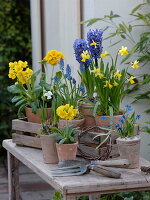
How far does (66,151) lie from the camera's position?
2.45 m

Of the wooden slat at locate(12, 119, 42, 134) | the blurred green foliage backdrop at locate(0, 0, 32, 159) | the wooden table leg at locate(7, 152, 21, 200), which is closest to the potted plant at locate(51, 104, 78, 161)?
the wooden slat at locate(12, 119, 42, 134)

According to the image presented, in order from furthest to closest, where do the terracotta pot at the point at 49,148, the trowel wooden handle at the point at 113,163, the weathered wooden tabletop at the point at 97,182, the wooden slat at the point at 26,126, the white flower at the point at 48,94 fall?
1. the wooden slat at the point at 26,126
2. the white flower at the point at 48,94
3. the terracotta pot at the point at 49,148
4. the trowel wooden handle at the point at 113,163
5. the weathered wooden tabletop at the point at 97,182

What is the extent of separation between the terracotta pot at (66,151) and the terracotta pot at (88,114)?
0.26 metres

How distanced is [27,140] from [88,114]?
1.25ft

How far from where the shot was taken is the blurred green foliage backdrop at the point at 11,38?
19.7ft

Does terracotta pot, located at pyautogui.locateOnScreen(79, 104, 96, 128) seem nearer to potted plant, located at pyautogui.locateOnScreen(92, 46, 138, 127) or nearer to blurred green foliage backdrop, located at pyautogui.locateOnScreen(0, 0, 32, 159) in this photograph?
potted plant, located at pyautogui.locateOnScreen(92, 46, 138, 127)

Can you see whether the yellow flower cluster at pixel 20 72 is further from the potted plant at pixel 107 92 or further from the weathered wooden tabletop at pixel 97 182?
the weathered wooden tabletop at pixel 97 182

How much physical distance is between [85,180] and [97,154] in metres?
0.28

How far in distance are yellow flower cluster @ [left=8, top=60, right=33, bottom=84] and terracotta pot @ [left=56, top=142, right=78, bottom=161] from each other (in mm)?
470

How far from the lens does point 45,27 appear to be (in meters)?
5.03

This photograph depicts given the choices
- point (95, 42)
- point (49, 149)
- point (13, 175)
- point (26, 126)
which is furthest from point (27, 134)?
point (95, 42)

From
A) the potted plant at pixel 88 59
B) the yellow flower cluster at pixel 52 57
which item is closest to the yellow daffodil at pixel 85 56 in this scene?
the potted plant at pixel 88 59

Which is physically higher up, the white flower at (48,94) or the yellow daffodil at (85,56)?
the yellow daffodil at (85,56)

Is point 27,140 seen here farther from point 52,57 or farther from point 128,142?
point 128,142
